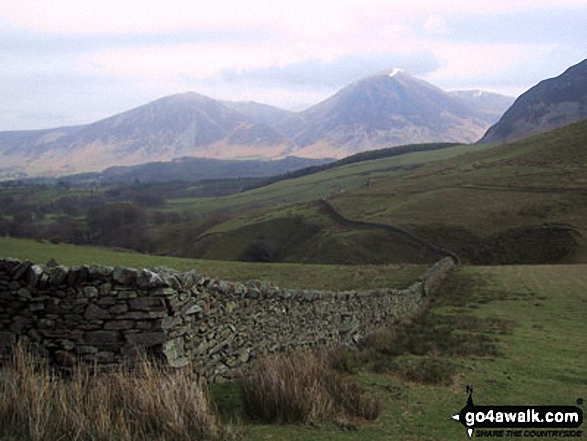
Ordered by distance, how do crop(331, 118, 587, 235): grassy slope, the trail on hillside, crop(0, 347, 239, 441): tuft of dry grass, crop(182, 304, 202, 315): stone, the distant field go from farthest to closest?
1. crop(331, 118, 587, 235): grassy slope
2. the trail on hillside
3. the distant field
4. crop(182, 304, 202, 315): stone
5. crop(0, 347, 239, 441): tuft of dry grass

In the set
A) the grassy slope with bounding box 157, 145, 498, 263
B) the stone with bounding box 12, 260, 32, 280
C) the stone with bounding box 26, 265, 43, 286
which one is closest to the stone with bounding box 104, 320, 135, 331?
the stone with bounding box 26, 265, 43, 286

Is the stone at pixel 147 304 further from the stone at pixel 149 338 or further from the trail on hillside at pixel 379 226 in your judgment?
the trail on hillside at pixel 379 226

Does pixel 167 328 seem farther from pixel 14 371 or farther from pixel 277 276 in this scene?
pixel 277 276

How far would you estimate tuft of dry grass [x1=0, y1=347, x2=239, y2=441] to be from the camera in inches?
240

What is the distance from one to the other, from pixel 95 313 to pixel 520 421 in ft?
22.7

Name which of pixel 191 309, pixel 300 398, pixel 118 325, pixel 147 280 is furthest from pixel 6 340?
pixel 300 398

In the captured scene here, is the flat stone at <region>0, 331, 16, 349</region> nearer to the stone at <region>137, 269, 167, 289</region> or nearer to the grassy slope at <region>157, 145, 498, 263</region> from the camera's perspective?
the stone at <region>137, 269, 167, 289</region>

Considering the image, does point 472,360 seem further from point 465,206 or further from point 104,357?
point 465,206

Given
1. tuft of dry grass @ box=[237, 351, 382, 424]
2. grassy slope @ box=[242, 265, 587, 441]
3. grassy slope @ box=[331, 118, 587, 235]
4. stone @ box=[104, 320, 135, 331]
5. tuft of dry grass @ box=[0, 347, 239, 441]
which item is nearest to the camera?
tuft of dry grass @ box=[0, 347, 239, 441]

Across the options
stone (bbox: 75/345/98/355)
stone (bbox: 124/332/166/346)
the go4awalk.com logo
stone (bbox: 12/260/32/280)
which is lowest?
the go4awalk.com logo

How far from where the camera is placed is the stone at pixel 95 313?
8.45 meters

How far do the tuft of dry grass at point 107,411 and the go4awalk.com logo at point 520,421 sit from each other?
404 centimetres

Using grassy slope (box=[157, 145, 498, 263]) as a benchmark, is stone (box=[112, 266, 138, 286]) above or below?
above

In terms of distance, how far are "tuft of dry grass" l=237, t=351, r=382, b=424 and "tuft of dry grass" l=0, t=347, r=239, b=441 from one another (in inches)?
48.0
